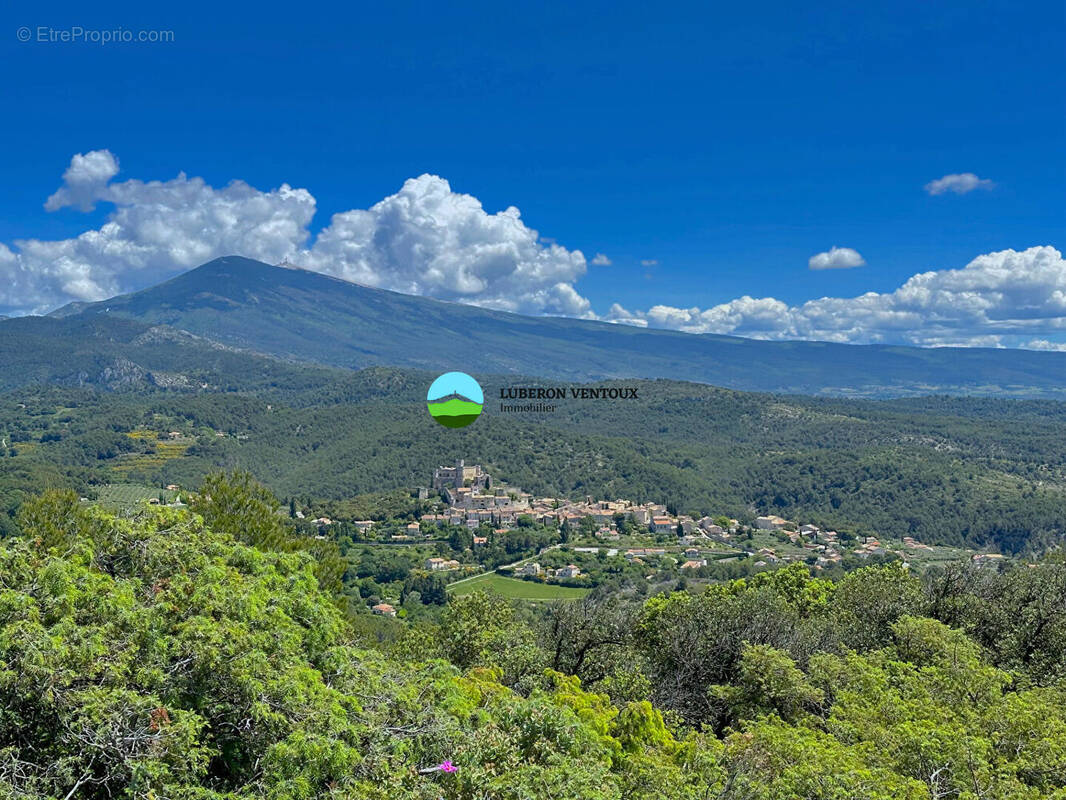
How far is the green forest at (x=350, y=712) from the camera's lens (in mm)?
6199

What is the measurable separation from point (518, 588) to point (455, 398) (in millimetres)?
37969

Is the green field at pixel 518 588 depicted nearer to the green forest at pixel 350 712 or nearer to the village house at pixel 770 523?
the village house at pixel 770 523

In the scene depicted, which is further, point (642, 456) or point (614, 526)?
point (642, 456)

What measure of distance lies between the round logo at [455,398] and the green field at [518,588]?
31.0m

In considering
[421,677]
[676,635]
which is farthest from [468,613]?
[421,677]

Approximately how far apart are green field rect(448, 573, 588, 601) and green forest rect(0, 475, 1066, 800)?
39.1 m

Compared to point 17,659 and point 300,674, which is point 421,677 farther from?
point 17,659

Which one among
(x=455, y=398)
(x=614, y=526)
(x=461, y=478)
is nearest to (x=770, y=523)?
(x=614, y=526)

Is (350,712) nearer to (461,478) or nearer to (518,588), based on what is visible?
(518,588)

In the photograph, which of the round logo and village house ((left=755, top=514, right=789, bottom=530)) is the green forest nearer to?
the round logo

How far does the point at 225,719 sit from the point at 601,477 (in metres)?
96.9

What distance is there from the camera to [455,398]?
69.2 ft

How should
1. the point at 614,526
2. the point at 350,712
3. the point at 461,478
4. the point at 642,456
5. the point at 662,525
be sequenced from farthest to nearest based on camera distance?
the point at 642,456 → the point at 461,478 → the point at 662,525 → the point at 614,526 → the point at 350,712

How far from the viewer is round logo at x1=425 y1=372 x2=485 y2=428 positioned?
756 inches
